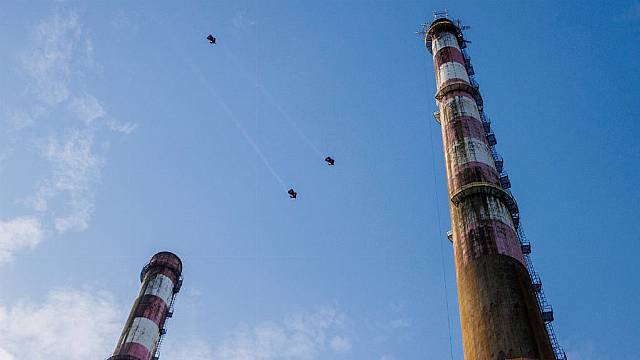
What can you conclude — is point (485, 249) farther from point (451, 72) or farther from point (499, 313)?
point (451, 72)

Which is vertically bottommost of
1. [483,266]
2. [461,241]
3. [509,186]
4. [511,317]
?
[511,317]

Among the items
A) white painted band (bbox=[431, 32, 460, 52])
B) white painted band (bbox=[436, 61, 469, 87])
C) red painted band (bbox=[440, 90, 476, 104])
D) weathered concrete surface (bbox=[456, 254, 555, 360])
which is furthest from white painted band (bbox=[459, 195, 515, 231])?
white painted band (bbox=[431, 32, 460, 52])

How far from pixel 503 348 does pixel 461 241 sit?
609 centimetres

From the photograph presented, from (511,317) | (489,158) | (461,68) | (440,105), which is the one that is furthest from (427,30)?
(511,317)

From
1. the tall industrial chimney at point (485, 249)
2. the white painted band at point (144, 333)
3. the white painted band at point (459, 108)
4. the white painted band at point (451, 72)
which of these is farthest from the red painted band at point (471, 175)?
the white painted band at point (144, 333)

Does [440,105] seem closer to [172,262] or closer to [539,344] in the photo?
[539,344]

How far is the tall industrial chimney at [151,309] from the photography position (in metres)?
37.4

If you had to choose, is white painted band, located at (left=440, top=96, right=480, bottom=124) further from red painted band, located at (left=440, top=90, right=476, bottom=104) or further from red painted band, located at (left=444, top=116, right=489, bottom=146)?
red painted band, located at (left=444, top=116, right=489, bottom=146)

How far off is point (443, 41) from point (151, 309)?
92.7 feet

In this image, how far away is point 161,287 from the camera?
42531 millimetres

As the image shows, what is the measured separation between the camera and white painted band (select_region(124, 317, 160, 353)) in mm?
37875

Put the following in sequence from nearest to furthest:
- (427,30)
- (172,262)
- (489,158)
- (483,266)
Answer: (483,266) < (489,158) < (427,30) < (172,262)

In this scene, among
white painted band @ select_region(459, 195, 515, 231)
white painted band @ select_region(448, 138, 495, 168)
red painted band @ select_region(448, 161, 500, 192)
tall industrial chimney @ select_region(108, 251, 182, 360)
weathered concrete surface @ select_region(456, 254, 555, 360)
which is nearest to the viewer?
weathered concrete surface @ select_region(456, 254, 555, 360)

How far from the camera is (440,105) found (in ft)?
110
